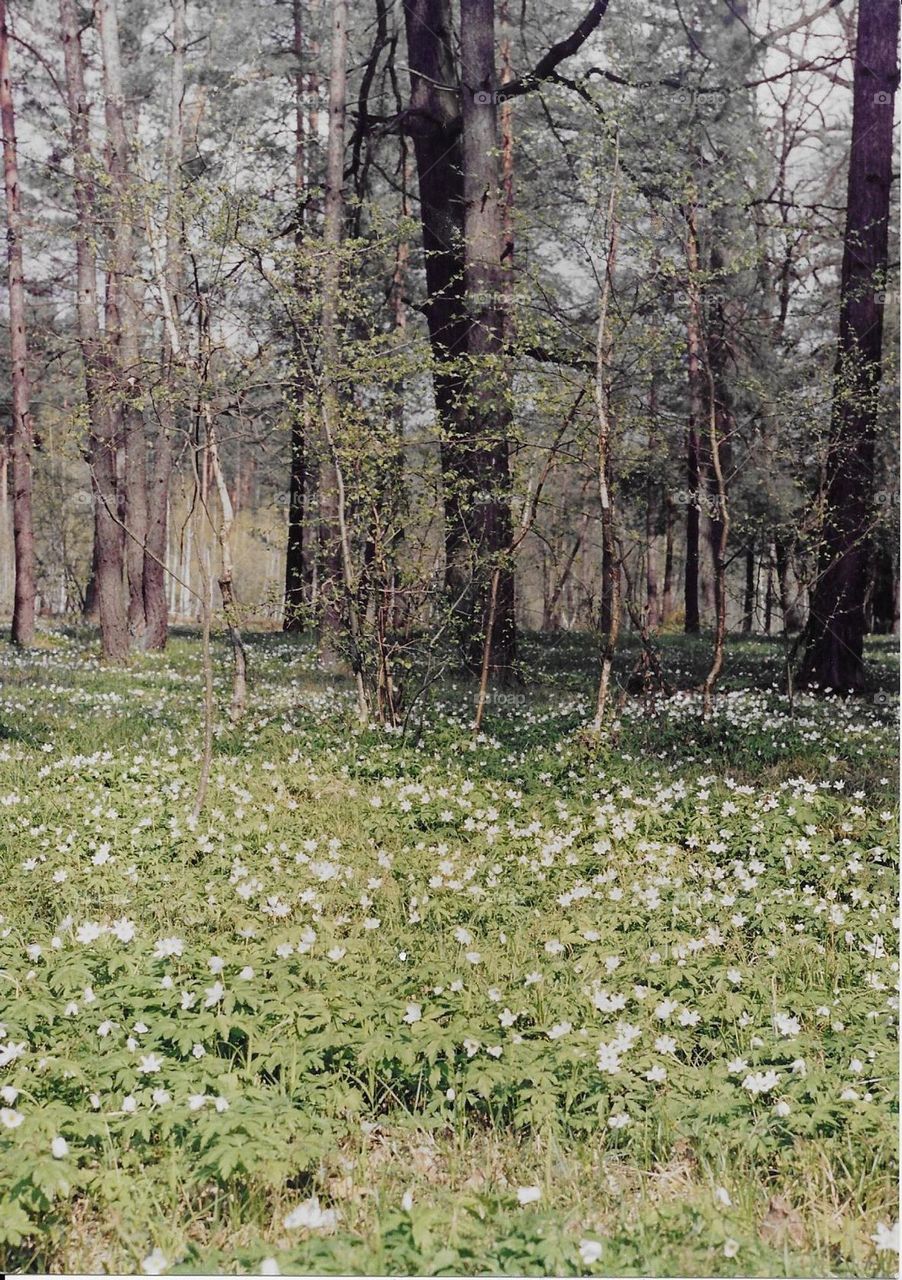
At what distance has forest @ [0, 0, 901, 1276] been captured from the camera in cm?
274

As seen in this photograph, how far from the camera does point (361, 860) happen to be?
5156 mm

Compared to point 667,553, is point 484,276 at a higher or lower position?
higher

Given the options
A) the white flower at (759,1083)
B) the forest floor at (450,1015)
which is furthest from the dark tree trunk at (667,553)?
the white flower at (759,1083)

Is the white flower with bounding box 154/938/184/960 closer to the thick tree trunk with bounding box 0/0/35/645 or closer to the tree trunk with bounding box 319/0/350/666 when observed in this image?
the tree trunk with bounding box 319/0/350/666

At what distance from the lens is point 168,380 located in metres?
6.43

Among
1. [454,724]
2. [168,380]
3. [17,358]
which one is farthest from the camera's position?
[17,358]

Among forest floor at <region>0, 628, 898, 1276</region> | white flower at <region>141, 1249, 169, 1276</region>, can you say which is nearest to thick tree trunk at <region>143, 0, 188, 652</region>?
forest floor at <region>0, 628, 898, 1276</region>

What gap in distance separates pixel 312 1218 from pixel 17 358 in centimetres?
1513

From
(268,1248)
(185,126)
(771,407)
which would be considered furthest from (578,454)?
(185,126)

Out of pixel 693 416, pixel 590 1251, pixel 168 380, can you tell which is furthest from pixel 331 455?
pixel 590 1251

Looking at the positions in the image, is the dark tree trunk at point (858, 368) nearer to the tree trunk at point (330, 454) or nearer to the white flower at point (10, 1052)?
the tree trunk at point (330, 454)

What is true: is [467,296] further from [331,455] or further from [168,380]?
[168,380]

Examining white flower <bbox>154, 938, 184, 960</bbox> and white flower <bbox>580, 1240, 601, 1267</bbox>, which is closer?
white flower <bbox>580, 1240, 601, 1267</bbox>

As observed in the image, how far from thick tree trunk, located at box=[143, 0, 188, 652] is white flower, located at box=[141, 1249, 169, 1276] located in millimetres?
4235
